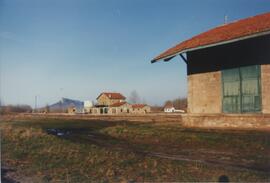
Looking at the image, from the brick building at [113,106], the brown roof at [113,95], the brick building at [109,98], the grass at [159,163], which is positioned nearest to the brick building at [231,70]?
the grass at [159,163]

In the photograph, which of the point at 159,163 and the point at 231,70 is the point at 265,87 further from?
the point at 159,163

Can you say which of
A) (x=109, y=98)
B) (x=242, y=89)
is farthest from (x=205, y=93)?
(x=109, y=98)

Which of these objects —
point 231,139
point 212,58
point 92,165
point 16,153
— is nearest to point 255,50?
point 212,58

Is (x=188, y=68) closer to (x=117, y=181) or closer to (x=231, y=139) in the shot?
(x=231, y=139)

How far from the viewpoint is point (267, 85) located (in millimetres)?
13945

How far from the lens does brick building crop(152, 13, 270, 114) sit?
550 inches

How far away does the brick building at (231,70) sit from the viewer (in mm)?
13977

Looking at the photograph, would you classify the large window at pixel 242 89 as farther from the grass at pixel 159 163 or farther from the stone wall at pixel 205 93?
the grass at pixel 159 163

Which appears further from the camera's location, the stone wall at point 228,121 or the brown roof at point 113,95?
the brown roof at point 113,95

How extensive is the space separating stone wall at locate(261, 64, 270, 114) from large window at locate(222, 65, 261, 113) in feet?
0.66

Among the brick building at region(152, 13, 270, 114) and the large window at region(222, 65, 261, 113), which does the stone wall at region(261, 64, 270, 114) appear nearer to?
the brick building at region(152, 13, 270, 114)

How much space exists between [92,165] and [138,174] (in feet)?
5.62

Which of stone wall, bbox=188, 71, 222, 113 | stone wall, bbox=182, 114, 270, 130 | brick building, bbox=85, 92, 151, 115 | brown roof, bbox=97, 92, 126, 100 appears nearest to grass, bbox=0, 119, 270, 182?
stone wall, bbox=182, 114, 270, 130

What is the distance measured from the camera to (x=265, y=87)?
14023 millimetres
